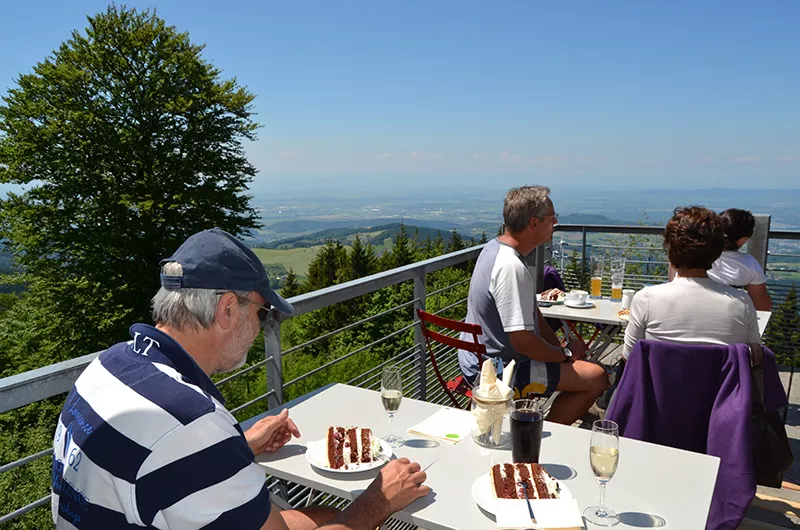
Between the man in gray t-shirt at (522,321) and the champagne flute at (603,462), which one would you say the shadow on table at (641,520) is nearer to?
the champagne flute at (603,462)

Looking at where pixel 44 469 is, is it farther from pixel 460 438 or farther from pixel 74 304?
pixel 460 438

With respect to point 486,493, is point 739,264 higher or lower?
higher

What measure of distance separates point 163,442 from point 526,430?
0.93 metres

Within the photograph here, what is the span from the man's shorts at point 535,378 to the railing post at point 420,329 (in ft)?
2.55

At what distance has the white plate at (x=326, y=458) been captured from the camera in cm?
153

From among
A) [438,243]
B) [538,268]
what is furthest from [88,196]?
[538,268]

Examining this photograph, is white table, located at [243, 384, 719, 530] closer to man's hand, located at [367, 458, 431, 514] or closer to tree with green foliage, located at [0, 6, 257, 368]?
man's hand, located at [367, 458, 431, 514]

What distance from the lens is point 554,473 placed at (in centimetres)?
150

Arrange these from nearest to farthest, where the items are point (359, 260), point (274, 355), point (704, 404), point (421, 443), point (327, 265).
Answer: point (421, 443) < point (704, 404) < point (274, 355) < point (359, 260) < point (327, 265)

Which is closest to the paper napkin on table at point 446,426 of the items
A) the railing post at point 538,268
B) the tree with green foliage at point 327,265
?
the railing post at point 538,268

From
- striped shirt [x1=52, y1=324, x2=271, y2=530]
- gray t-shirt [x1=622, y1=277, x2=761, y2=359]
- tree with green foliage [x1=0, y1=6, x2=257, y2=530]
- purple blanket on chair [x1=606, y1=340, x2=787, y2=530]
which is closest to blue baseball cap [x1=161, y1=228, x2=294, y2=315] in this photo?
striped shirt [x1=52, y1=324, x2=271, y2=530]

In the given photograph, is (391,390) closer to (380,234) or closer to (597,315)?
(597,315)

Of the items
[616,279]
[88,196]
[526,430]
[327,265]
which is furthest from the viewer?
[327,265]

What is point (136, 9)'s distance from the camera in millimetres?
25625
